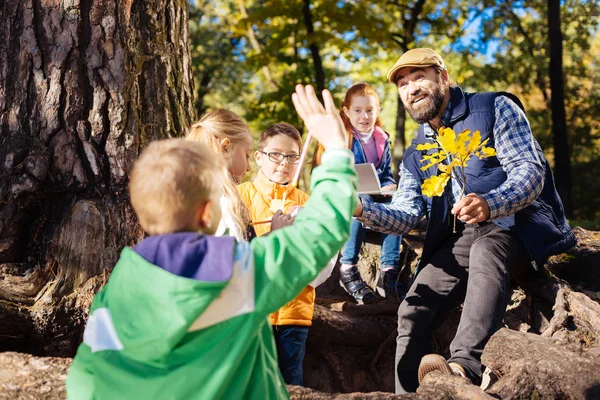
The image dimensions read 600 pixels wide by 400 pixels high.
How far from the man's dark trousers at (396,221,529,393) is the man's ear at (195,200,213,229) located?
7.01ft

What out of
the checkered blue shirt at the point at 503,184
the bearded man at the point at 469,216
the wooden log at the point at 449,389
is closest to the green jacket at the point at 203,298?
the wooden log at the point at 449,389

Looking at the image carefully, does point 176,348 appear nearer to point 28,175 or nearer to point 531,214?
point 28,175

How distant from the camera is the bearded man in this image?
388 centimetres

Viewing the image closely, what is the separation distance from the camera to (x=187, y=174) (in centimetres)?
193

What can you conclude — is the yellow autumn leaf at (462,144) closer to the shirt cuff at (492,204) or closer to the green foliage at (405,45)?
the shirt cuff at (492,204)

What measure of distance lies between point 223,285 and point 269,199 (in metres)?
2.03

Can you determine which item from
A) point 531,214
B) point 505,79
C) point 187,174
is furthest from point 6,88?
point 505,79

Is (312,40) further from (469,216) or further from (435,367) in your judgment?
(435,367)

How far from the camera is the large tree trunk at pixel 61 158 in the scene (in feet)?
12.1

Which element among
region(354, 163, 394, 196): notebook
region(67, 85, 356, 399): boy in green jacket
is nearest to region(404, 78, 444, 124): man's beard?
region(354, 163, 394, 196): notebook

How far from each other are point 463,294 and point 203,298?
2.87 metres

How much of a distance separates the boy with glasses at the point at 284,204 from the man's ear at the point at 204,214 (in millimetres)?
1725

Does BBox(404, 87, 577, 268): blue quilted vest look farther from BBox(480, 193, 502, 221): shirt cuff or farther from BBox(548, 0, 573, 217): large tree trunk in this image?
BBox(548, 0, 573, 217): large tree trunk

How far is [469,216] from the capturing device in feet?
12.5
